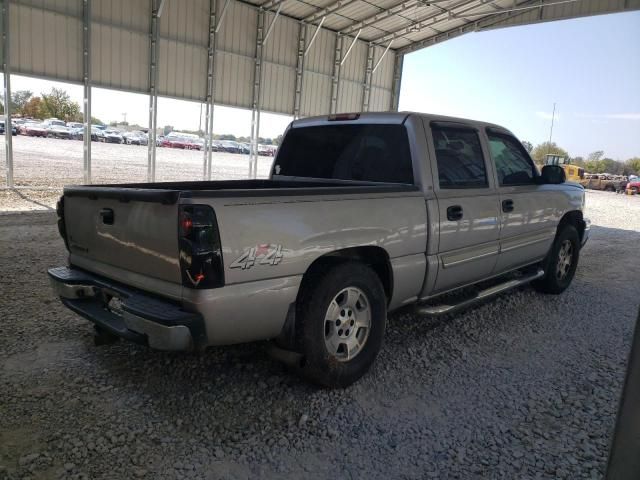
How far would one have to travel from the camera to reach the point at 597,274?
771 centimetres

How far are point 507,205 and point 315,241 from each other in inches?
99.9

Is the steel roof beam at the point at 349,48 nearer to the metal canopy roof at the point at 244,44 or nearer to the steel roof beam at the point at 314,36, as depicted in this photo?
the metal canopy roof at the point at 244,44

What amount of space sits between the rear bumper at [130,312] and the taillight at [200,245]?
0.22m

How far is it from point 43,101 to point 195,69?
6.90 meters

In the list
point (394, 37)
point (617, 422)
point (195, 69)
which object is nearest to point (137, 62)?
point (195, 69)

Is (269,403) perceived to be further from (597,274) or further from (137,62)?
(137,62)

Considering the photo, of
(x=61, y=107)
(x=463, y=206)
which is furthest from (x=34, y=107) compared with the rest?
(x=463, y=206)

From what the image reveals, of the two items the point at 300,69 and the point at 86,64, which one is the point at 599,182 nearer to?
the point at 300,69

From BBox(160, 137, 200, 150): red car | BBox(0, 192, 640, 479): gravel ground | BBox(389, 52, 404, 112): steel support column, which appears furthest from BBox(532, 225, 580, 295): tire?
BBox(160, 137, 200, 150): red car

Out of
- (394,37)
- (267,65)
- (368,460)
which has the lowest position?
(368,460)

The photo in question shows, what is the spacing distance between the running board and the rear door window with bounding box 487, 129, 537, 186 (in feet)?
3.33

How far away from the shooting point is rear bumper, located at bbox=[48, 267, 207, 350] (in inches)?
106

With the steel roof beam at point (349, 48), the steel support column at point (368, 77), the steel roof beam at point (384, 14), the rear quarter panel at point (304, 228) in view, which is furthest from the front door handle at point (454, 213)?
the steel support column at point (368, 77)

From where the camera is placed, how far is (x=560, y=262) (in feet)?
20.4
